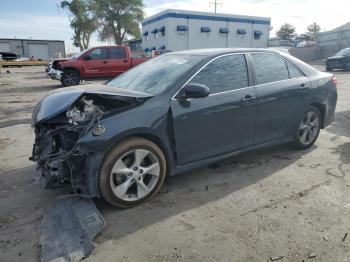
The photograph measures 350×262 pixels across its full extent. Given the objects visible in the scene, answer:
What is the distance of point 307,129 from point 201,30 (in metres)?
36.0

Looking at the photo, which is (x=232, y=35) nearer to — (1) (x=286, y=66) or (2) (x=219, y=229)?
(1) (x=286, y=66)

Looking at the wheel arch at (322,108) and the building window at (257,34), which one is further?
the building window at (257,34)

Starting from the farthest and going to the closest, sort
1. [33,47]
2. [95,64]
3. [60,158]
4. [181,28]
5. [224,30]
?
[33,47] → [224,30] → [181,28] → [95,64] → [60,158]

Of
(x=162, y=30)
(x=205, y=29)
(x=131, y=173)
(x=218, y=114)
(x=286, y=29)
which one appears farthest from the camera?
(x=286, y=29)

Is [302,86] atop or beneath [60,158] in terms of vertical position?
atop

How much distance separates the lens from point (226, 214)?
3373mm

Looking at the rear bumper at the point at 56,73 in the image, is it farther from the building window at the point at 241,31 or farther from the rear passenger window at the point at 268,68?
the building window at the point at 241,31

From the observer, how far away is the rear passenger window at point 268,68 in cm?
448

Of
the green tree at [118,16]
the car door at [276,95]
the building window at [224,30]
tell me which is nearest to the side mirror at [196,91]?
the car door at [276,95]

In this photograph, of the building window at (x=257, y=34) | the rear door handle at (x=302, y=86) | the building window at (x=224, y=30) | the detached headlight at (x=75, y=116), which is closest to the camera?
the detached headlight at (x=75, y=116)

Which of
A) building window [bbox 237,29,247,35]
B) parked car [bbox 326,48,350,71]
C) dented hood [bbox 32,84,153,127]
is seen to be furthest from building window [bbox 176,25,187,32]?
dented hood [bbox 32,84,153,127]

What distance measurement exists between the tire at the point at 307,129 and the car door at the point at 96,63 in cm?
1208

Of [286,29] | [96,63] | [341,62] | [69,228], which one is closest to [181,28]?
[341,62]

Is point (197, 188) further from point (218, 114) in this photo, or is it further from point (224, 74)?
point (224, 74)
